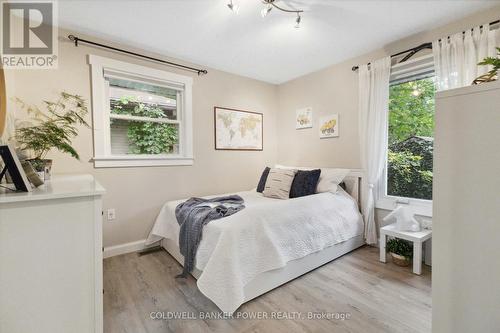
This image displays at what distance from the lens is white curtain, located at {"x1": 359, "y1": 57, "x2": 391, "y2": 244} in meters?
2.64

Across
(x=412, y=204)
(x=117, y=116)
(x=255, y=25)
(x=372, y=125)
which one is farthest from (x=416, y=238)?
(x=117, y=116)

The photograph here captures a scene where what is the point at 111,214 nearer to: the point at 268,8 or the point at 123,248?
the point at 123,248

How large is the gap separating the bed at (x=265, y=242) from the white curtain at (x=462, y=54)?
5.02 feet

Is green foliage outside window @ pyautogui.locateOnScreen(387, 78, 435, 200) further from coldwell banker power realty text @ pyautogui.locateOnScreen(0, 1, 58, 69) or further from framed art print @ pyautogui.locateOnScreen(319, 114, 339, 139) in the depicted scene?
coldwell banker power realty text @ pyautogui.locateOnScreen(0, 1, 58, 69)

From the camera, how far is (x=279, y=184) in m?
2.88

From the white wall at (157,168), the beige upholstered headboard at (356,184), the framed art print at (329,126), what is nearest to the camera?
the white wall at (157,168)

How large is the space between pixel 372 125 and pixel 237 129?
1859mm

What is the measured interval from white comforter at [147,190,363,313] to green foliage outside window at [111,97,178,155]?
0.85m

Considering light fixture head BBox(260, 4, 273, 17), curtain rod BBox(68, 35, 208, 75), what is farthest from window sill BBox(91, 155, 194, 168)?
light fixture head BBox(260, 4, 273, 17)

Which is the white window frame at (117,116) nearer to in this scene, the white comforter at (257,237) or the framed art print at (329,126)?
the white comforter at (257,237)

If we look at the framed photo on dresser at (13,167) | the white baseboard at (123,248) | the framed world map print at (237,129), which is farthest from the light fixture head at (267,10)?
the white baseboard at (123,248)

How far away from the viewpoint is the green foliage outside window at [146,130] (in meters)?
2.76

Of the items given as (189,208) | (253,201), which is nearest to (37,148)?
(189,208)

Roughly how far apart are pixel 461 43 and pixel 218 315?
3079 mm
